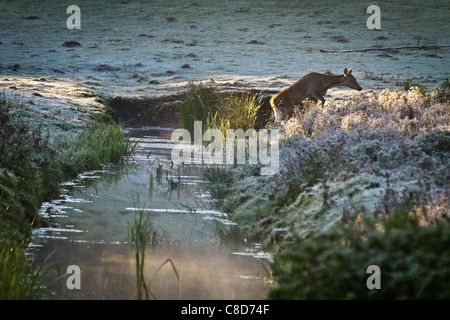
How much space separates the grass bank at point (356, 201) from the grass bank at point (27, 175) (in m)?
2.47

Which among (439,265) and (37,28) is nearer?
(439,265)

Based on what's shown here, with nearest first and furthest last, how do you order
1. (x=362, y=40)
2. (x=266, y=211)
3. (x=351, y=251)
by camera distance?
(x=351, y=251), (x=266, y=211), (x=362, y=40)

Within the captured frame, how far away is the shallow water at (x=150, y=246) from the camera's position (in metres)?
6.61

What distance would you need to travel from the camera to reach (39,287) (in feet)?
20.0

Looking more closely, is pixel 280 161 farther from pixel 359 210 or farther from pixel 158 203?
pixel 359 210

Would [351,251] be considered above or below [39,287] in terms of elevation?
above

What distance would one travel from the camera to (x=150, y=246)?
8.02 m

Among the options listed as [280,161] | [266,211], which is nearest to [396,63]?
[280,161]

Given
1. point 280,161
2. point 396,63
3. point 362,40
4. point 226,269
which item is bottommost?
point 226,269

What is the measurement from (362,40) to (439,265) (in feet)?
106

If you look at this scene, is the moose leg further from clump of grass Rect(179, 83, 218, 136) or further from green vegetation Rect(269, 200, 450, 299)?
green vegetation Rect(269, 200, 450, 299)

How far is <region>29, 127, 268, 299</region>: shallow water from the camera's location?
21.7 ft

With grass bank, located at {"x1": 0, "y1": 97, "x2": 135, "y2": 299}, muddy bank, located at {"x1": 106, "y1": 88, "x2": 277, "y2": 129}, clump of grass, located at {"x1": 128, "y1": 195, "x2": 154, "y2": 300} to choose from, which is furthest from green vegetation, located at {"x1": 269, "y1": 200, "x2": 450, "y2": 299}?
muddy bank, located at {"x1": 106, "y1": 88, "x2": 277, "y2": 129}

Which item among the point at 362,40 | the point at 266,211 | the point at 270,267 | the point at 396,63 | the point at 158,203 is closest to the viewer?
the point at 270,267
